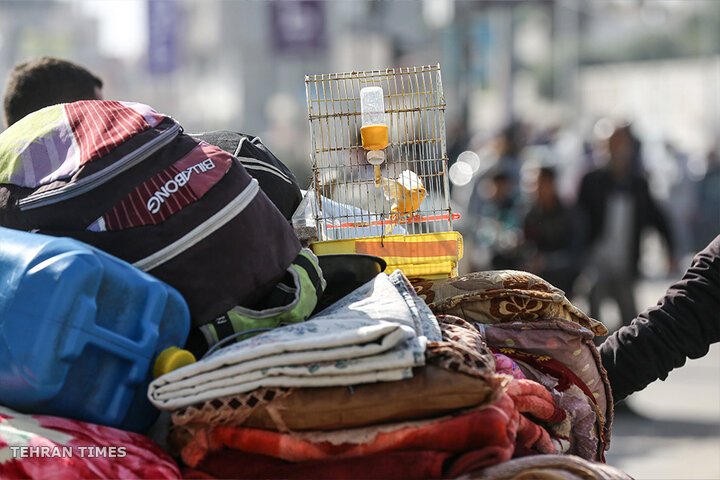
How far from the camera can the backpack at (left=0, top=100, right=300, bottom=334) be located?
5.48 feet

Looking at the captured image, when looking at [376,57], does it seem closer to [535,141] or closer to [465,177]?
[535,141]

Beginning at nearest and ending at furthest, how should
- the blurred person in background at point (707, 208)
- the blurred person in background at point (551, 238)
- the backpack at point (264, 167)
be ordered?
the backpack at point (264, 167) → the blurred person in background at point (551, 238) → the blurred person in background at point (707, 208)

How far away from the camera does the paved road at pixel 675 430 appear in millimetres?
4973

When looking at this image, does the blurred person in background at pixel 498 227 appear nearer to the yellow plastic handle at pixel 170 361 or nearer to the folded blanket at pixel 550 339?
the folded blanket at pixel 550 339

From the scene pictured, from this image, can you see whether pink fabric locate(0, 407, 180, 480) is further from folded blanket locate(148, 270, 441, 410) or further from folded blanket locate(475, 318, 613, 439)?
folded blanket locate(475, 318, 613, 439)

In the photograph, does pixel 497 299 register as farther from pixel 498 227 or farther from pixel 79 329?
pixel 498 227

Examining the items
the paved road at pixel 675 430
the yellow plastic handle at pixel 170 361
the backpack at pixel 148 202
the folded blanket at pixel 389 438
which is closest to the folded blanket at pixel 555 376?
the folded blanket at pixel 389 438

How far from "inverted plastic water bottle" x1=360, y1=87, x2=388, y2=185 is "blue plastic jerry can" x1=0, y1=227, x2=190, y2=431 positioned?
0.87 meters

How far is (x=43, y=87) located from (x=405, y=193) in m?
1.76

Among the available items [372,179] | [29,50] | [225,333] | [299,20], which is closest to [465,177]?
[372,179]

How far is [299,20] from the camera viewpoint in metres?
22.8

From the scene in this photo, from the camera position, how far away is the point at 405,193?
2.38 metres

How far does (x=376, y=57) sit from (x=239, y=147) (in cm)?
1776

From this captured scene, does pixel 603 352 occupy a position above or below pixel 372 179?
below
